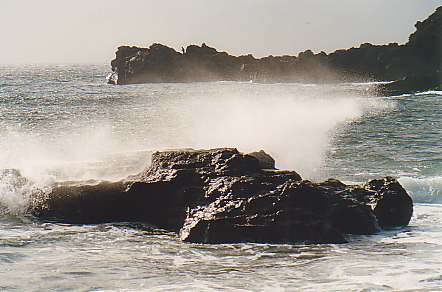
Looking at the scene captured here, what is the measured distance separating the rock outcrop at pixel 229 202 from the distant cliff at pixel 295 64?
53.4 metres

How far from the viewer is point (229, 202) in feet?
37.9

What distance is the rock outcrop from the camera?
11195mm

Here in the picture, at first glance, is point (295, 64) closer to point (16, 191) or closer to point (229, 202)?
point (16, 191)

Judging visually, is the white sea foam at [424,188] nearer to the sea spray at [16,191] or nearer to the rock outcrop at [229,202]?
the rock outcrop at [229,202]

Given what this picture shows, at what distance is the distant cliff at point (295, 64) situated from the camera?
77.8 m

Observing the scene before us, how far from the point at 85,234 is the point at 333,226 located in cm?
427

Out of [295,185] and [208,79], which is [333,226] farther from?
[208,79]

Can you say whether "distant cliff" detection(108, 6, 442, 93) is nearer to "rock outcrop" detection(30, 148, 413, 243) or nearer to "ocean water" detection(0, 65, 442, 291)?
"ocean water" detection(0, 65, 442, 291)

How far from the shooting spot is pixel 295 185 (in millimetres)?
11656

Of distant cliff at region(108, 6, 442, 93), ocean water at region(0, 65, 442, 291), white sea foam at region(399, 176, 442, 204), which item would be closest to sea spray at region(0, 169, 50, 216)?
ocean water at region(0, 65, 442, 291)

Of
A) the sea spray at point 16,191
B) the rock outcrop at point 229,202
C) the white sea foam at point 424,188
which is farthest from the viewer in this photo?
the white sea foam at point 424,188

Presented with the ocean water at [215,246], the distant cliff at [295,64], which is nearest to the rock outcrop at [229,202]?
the ocean water at [215,246]

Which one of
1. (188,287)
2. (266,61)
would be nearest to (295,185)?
(188,287)

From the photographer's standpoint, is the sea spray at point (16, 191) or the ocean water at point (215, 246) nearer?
the ocean water at point (215, 246)
